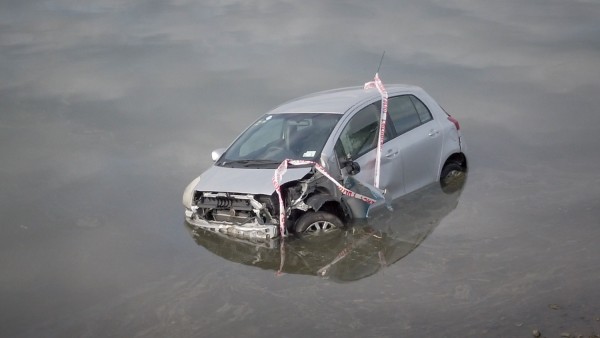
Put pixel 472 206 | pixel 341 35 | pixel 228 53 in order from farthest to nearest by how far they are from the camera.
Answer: pixel 341 35 → pixel 228 53 → pixel 472 206

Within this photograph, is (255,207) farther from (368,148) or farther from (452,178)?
(452,178)

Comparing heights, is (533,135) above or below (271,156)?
below

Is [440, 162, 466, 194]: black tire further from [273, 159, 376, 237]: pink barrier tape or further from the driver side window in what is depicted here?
[273, 159, 376, 237]: pink barrier tape

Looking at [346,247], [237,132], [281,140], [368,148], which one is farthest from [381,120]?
[237,132]

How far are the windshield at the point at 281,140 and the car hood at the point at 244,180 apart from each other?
0.74ft

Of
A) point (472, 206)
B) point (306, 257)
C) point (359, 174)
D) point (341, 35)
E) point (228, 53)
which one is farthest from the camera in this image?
point (341, 35)

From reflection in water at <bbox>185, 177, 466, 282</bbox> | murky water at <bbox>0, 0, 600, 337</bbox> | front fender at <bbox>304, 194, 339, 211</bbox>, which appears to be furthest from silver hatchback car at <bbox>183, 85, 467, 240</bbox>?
murky water at <bbox>0, 0, 600, 337</bbox>

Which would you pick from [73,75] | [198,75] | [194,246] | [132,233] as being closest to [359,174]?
[194,246]

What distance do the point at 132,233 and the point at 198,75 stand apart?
29.7 feet

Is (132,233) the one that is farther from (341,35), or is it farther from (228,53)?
(341,35)

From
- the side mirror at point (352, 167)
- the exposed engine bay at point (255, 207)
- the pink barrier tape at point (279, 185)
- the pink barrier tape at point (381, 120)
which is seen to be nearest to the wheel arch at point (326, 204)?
the exposed engine bay at point (255, 207)

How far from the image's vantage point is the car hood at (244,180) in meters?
10.9

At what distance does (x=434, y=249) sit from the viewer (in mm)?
10703

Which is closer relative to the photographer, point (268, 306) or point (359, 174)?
point (268, 306)
